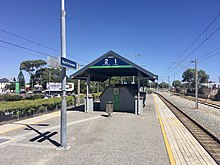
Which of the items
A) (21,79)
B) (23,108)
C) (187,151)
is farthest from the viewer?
(21,79)

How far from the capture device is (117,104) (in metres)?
18.8

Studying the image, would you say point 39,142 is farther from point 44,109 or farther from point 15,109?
point 44,109

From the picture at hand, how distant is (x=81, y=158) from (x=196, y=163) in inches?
123

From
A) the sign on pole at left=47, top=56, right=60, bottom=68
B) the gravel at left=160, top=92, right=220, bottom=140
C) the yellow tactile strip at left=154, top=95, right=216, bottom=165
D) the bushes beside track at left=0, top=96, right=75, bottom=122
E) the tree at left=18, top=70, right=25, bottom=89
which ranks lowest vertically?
the gravel at left=160, top=92, right=220, bottom=140

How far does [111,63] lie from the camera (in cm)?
1595

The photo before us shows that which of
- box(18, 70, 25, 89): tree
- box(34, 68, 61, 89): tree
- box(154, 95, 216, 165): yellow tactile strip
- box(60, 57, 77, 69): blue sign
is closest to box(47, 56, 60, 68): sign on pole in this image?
box(60, 57, 77, 69): blue sign

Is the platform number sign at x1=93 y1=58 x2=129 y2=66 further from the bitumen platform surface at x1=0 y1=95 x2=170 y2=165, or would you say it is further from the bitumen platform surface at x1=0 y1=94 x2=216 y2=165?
the bitumen platform surface at x1=0 y1=94 x2=216 y2=165

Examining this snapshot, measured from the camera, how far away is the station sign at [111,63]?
15.7 metres

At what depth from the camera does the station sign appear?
15.7 m

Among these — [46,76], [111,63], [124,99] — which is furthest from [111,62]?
[46,76]

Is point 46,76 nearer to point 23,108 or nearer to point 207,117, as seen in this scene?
point 23,108

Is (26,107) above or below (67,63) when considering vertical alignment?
below

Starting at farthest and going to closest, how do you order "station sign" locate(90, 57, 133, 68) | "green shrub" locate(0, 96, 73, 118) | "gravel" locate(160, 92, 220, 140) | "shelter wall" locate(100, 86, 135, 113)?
"shelter wall" locate(100, 86, 135, 113)
"station sign" locate(90, 57, 133, 68)
"green shrub" locate(0, 96, 73, 118)
"gravel" locate(160, 92, 220, 140)

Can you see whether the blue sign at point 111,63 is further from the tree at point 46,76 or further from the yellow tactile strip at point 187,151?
the tree at point 46,76
